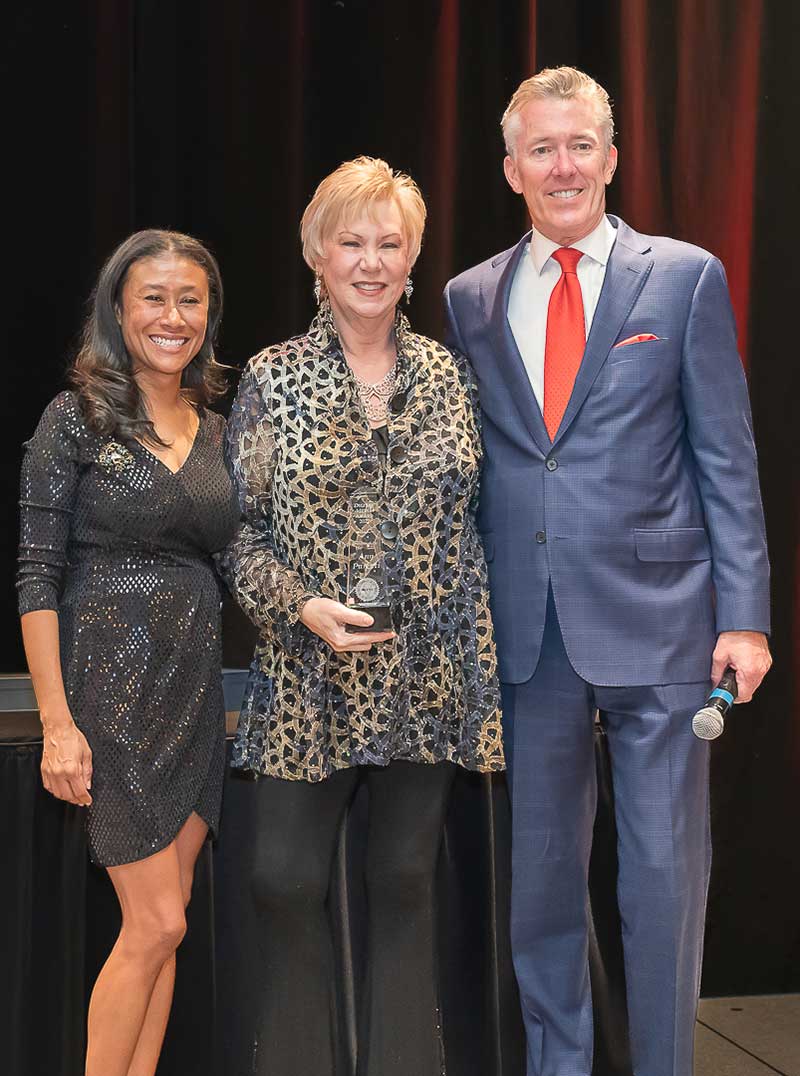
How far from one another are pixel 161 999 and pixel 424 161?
91.0 inches

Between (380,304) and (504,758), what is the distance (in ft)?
2.72

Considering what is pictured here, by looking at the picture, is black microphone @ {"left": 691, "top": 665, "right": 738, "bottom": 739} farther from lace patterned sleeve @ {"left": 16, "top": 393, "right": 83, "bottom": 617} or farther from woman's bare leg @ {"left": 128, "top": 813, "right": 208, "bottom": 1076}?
lace patterned sleeve @ {"left": 16, "top": 393, "right": 83, "bottom": 617}

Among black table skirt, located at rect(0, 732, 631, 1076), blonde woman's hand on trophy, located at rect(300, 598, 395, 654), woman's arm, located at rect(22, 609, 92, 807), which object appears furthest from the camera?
black table skirt, located at rect(0, 732, 631, 1076)

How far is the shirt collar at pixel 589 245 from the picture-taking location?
2541 mm

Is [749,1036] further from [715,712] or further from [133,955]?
[133,955]

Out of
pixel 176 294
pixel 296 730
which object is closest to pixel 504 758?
pixel 296 730

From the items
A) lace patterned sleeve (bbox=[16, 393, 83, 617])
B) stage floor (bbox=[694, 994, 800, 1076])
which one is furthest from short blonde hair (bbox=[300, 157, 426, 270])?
stage floor (bbox=[694, 994, 800, 1076])

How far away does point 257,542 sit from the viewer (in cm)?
241

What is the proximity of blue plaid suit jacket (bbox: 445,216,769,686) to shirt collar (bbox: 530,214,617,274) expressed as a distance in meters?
0.04

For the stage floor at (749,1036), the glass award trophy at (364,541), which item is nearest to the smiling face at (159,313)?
the glass award trophy at (364,541)

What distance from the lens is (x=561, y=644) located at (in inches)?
98.5

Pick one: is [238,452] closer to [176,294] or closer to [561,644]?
[176,294]

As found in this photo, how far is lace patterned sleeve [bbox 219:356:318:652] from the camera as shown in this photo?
2.30 metres

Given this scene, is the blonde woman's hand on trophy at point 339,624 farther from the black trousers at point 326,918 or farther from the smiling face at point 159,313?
the smiling face at point 159,313
